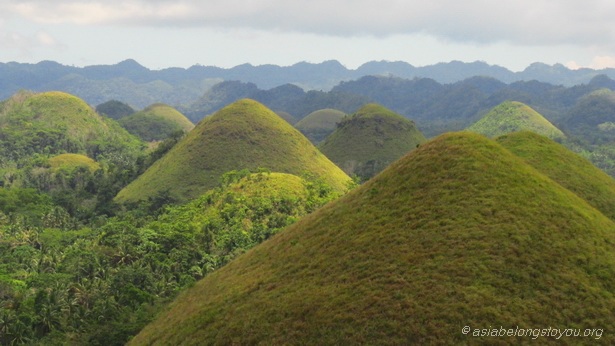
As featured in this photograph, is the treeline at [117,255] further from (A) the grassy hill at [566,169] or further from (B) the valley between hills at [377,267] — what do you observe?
(A) the grassy hill at [566,169]

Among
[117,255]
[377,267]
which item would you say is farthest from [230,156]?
[377,267]

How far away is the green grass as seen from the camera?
172 meters

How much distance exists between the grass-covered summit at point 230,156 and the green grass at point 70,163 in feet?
128

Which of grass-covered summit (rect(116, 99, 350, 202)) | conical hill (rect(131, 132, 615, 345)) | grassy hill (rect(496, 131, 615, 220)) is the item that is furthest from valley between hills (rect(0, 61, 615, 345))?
grass-covered summit (rect(116, 99, 350, 202))

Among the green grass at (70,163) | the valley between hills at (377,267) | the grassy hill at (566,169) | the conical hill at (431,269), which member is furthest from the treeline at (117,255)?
the green grass at (70,163)

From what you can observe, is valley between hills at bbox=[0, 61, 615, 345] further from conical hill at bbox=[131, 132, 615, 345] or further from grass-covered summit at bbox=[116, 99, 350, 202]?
grass-covered summit at bbox=[116, 99, 350, 202]

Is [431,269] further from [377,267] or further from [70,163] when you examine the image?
[70,163]

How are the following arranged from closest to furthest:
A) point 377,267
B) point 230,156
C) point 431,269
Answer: point 431,269 < point 377,267 < point 230,156

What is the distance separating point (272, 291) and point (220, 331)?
4.79 m

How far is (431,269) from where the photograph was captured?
34844 millimetres

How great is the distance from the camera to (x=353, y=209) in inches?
1836

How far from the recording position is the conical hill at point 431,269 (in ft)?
104

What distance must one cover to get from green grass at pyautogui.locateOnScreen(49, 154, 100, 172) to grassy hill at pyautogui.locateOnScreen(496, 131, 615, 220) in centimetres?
14049

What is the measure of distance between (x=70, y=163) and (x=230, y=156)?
6819cm
